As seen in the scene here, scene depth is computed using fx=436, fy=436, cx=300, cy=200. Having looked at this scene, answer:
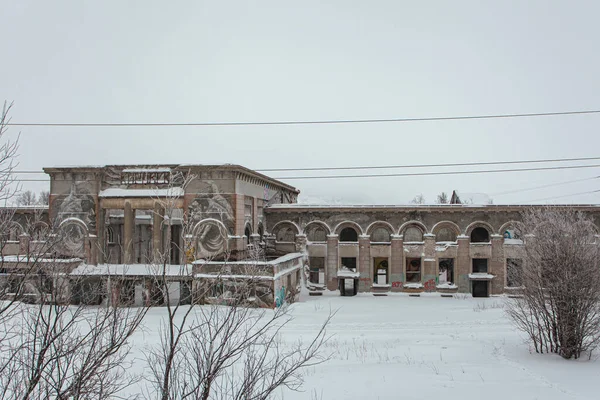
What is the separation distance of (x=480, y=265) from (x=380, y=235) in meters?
7.56

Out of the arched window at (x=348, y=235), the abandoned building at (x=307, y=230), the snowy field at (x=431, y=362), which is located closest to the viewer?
the snowy field at (x=431, y=362)

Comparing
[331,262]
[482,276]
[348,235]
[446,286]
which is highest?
[348,235]

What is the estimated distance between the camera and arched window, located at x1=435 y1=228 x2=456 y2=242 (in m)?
32.5

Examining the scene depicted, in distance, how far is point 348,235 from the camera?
33281mm

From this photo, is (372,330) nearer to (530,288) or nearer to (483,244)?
(530,288)

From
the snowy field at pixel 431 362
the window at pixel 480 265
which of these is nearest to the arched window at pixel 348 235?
the window at pixel 480 265

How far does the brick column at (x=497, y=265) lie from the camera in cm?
3150

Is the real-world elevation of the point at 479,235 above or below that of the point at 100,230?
below

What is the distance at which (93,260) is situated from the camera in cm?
2781

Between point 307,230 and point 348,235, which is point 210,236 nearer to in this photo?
point 307,230

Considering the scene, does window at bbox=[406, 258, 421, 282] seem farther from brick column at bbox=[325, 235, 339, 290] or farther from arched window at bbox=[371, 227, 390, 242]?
brick column at bbox=[325, 235, 339, 290]

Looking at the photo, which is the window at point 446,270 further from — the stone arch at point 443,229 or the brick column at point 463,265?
the stone arch at point 443,229

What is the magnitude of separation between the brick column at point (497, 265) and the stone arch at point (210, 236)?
19.4 meters

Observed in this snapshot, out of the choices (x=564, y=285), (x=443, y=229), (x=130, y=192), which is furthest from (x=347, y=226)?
(x=564, y=285)
